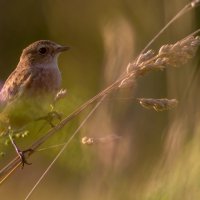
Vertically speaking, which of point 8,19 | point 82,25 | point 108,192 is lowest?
point 108,192

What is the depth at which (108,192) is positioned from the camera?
1961 millimetres

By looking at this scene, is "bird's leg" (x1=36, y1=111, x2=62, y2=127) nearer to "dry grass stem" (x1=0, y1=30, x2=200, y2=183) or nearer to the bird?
"dry grass stem" (x1=0, y1=30, x2=200, y2=183)

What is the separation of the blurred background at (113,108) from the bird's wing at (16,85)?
1.07 feet

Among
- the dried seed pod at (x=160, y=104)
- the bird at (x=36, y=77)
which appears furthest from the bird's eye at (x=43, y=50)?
the dried seed pod at (x=160, y=104)

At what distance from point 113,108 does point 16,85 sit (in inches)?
41.4

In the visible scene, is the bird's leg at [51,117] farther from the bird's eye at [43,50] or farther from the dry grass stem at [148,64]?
the bird's eye at [43,50]

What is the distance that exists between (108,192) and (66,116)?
1.01 ft

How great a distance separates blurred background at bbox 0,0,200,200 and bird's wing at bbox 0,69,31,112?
327 mm

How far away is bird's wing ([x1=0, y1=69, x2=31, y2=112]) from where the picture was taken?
132 inches

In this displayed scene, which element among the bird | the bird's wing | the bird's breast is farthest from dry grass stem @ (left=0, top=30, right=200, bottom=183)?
the bird's breast

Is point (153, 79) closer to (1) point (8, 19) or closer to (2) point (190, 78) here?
(2) point (190, 78)

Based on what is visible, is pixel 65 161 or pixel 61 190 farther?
pixel 61 190

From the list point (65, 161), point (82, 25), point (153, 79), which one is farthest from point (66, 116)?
point (82, 25)

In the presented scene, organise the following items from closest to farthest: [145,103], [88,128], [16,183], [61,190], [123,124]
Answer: [145,103]
[88,128]
[123,124]
[61,190]
[16,183]
